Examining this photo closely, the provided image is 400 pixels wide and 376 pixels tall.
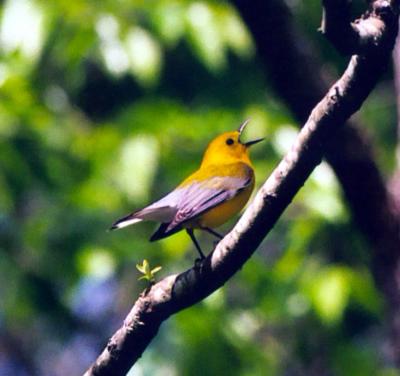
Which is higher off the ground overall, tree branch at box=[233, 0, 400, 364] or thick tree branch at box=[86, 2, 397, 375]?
thick tree branch at box=[86, 2, 397, 375]

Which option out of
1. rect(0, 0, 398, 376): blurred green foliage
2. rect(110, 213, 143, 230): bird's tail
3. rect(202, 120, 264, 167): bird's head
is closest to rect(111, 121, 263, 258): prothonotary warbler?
rect(110, 213, 143, 230): bird's tail

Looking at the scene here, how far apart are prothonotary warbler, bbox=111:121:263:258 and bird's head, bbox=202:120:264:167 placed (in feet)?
1.13

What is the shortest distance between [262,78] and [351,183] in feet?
7.66

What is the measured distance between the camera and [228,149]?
5.30 metres

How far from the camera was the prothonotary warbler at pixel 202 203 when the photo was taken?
411 cm

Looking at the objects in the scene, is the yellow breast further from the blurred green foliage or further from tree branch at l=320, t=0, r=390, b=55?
tree branch at l=320, t=0, r=390, b=55

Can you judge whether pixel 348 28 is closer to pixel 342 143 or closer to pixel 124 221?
pixel 124 221

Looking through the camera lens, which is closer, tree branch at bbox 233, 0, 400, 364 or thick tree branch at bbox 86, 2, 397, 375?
thick tree branch at bbox 86, 2, 397, 375

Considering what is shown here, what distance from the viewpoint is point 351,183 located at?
548 centimetres

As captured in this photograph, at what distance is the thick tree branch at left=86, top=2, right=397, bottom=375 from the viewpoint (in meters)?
2.73

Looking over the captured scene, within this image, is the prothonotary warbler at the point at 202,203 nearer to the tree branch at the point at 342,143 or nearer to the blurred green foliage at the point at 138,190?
the tree branch at the point at 342,143

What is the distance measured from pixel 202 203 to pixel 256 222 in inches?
51.4

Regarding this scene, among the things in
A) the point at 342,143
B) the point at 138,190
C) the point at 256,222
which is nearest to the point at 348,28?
the point at 256,222

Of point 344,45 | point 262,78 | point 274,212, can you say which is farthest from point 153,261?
point 344,45
